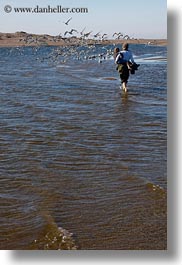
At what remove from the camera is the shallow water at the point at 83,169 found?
3.09 metres

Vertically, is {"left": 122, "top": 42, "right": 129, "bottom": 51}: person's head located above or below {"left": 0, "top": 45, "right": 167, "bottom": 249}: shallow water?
above

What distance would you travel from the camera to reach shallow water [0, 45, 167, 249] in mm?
3088

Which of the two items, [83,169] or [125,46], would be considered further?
[125,46]

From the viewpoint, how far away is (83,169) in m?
3.91

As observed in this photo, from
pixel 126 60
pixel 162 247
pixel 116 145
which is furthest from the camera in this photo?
pixel 126 60

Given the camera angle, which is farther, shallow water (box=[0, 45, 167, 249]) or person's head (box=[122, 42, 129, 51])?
person's head (box=[122, 42, 129, 51])

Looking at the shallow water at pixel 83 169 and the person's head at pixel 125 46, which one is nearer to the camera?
the shallow water at pixel 83 169

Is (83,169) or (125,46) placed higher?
(125,46)

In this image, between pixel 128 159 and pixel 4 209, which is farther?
pixel 128 159

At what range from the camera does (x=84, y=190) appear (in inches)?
140

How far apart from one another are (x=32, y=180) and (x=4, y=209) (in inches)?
18.2

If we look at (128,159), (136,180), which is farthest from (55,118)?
(136,180)

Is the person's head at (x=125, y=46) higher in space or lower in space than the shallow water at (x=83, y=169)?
higher

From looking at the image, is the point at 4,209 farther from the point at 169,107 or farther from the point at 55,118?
the point at 55,118
